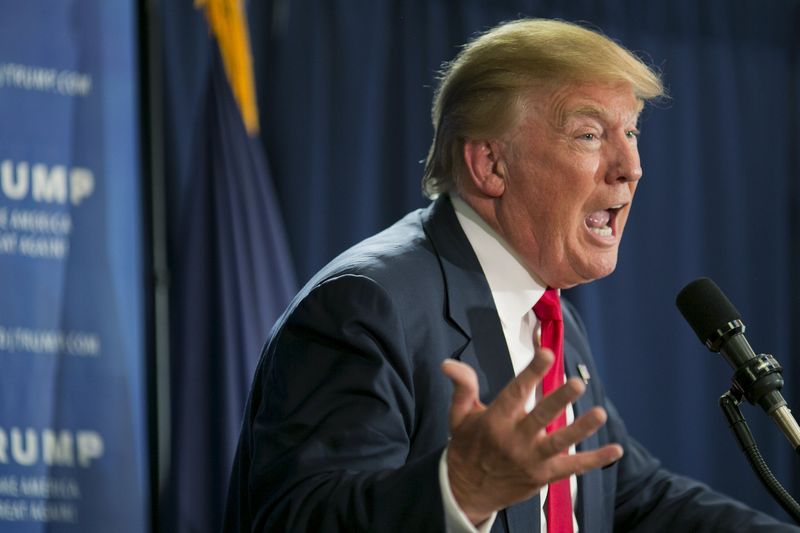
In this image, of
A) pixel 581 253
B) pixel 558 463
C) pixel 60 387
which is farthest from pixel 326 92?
pixel 558 463

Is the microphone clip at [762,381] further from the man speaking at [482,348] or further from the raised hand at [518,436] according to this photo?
the raised hand at [518,436]

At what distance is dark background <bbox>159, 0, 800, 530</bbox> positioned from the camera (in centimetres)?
399

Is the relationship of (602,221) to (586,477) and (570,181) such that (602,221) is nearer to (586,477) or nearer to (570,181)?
(570,181)

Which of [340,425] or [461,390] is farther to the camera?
[340,425]

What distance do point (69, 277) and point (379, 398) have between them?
1.60 m

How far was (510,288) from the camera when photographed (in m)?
2.54

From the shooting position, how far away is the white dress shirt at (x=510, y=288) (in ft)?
8.21

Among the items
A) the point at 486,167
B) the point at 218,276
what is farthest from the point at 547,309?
the point at 218,276

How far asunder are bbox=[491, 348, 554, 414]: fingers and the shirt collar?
834 millimetres

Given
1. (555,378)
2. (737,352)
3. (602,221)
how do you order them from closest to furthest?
(737,352) → (555,378) → (602,221)

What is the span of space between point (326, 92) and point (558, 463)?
102 inches

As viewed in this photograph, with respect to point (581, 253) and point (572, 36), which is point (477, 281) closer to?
point (581, 253)

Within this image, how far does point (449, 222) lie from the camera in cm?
256

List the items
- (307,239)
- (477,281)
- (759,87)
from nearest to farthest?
1. (477,281)
2. (307,239)
3. (759,87)
